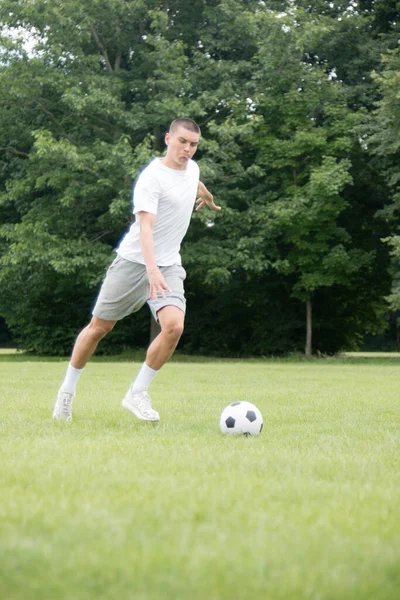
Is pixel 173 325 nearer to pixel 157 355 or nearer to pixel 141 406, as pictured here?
pixel 157 355

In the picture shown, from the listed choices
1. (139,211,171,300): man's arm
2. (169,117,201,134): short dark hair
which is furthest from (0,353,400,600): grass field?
(169,117,201,134): short dark hair

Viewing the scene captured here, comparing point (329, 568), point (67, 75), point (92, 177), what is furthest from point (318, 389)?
point (67, 75)

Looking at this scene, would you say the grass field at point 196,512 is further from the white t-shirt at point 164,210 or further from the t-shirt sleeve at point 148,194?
the t-shirt sleeve at point 148,194

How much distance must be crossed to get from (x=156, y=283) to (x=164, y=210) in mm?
817

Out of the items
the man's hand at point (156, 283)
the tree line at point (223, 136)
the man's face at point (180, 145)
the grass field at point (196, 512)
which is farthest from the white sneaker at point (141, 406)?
the tree line at point (223, 136)

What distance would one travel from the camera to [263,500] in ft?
11.8

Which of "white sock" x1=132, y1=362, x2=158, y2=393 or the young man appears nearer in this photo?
the young man

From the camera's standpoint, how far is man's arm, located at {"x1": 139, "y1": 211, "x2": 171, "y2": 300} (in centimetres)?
641

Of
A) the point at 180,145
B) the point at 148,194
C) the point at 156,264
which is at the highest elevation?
the point at 180,145

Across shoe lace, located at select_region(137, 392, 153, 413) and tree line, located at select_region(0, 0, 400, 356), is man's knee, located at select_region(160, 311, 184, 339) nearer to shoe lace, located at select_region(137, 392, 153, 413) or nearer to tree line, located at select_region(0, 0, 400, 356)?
shoe lace, located at select_region(137, 392, 153, 413)

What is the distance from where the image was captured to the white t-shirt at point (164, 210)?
6.85 metres

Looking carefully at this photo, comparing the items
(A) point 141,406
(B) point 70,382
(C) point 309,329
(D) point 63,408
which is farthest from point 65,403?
(C) point 309,329

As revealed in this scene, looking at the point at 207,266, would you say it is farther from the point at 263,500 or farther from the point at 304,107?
the point at 263,500

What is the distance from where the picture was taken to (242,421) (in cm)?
614
